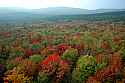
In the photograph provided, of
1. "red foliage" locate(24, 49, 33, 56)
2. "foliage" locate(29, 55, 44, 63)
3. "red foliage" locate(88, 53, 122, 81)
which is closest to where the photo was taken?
"red foliage" locate(88, 53, 122, 81)

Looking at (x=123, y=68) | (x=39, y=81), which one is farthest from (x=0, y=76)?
(x=123, y=68)

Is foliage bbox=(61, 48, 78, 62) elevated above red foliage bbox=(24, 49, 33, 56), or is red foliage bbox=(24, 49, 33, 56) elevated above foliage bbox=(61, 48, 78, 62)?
foliage bbox=(61, 48, 78, 62)

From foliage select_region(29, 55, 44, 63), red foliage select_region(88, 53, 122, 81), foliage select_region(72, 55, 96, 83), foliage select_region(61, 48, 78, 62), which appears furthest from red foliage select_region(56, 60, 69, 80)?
red foliage select_region(88, 53, 122, 81)

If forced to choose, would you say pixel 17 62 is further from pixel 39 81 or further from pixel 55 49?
pixel 55 49

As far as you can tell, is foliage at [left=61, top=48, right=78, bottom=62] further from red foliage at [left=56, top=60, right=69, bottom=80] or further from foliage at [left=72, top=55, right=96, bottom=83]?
red foliage at [left=56, top=60, right=69, bottom=80]

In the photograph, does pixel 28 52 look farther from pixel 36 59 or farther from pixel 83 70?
pixel 83 70

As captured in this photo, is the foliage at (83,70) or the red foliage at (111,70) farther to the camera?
the foliage at (83,70)

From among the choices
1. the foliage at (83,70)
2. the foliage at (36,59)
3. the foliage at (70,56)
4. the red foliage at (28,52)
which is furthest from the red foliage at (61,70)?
the red foliage at (28,52)

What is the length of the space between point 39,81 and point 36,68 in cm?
584

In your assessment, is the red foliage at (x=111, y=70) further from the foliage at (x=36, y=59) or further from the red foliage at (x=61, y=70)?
the foliage at (x=36, y=59)

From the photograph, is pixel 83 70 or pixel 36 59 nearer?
pixel 83 70

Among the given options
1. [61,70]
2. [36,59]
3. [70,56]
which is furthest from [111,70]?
[36,59]

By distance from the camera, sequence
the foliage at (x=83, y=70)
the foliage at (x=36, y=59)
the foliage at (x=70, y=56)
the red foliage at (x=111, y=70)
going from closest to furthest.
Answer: the red foliage at (x=111, y=70) → the foliage at (x=83, y=70) → the foliage at (x=36, y=59) → the foliage at (x=70, y=56)

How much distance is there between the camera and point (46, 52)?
86.6m
